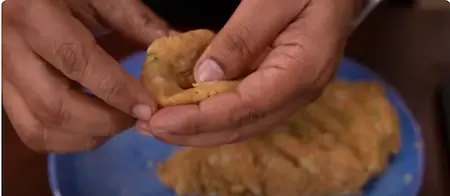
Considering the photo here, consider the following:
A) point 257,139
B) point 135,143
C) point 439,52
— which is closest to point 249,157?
point 257,139

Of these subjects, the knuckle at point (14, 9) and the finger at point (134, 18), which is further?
the finger at point (134, 18)

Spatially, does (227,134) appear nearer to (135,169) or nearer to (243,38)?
(243,38)

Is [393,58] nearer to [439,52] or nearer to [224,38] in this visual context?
[439,52]

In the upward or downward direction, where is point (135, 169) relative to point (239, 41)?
downward

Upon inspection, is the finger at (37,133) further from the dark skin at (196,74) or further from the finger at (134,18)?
the finger at (134,18)

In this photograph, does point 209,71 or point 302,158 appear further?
point 302,158

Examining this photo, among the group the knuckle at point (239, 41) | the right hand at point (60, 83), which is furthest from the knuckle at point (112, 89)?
the knuckle at point (239, 41)

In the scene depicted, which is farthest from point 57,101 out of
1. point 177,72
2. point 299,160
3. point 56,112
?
point 299,160

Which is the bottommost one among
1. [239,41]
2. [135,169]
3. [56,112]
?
[135,169]
